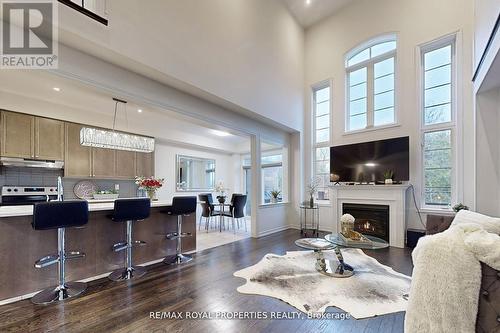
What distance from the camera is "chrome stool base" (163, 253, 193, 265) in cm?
367

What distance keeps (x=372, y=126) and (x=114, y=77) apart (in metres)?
5.19

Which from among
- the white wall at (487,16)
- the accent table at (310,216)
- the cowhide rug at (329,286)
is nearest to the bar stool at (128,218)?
the cowhide rug at (329,286)

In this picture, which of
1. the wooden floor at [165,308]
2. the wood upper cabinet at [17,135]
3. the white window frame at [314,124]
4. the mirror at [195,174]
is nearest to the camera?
the wooden floor at [165,308]

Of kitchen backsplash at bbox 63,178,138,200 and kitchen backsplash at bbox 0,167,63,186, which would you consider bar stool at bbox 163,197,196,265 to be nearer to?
kitchen backsplash at bbox 63,178,138,200

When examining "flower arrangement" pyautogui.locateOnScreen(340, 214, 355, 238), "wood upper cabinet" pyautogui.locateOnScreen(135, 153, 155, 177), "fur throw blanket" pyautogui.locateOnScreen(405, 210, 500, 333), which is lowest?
"flower arrangement" pyautogui.locateOnScreen(340, 214, 355, 238)

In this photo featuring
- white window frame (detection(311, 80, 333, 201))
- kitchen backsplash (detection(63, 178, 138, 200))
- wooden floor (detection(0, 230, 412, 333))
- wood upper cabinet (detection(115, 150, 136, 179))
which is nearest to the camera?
wooden floor (detection(0, 230, 412, 333))

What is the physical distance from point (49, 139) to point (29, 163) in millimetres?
Result: 572

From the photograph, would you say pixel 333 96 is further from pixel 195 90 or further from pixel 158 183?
pixel 158 183

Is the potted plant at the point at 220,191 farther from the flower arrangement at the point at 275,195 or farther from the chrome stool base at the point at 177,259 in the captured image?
the chrome stool base at the point at 177,259

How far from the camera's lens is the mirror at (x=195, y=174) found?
754 centimetres

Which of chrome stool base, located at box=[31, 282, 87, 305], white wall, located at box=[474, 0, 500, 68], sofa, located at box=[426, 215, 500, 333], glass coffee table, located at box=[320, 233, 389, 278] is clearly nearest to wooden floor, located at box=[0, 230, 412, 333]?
chrome stool base, located at box=[31, 282, 87, 305]

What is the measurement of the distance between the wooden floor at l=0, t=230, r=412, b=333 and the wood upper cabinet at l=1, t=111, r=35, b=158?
3.07 m

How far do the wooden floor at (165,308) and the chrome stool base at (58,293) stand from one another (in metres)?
0.08

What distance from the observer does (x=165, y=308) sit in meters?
2.34
